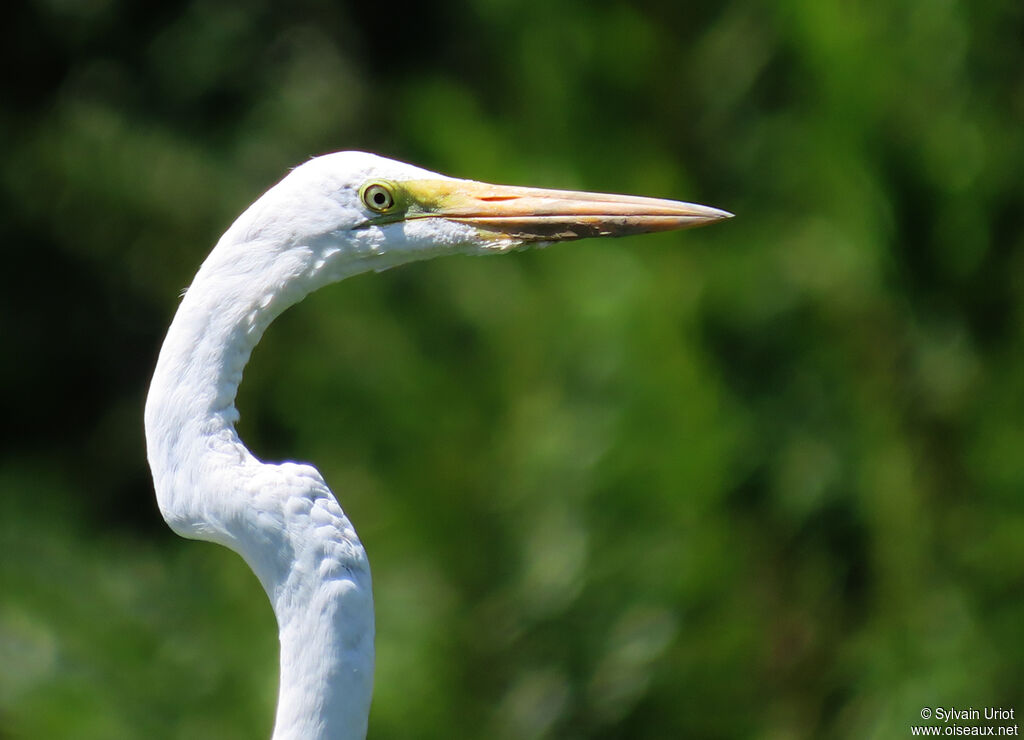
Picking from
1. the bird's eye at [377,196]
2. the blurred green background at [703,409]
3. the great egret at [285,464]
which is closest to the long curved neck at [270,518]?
the great egret at [285,464]

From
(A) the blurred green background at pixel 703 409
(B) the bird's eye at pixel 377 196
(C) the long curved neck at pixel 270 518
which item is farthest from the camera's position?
(A) the blurred green background at pixel 703 409

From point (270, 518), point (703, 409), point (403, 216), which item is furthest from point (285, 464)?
point (703, 409)

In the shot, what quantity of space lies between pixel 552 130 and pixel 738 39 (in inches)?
24.1

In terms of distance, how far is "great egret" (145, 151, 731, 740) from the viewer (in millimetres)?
1211

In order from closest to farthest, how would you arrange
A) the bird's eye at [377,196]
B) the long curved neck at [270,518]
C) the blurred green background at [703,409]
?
the long curved neck at [270,518], the bird's eye at [377,196], the blurred green background at [703,409]

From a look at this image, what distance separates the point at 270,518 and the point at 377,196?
38 cm

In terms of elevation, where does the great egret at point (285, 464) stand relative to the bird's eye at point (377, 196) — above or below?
below

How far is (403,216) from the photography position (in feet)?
4.45

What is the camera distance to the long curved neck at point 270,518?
121cm

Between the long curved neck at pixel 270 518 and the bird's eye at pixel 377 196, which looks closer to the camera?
the long curved neck at pixel 270 518

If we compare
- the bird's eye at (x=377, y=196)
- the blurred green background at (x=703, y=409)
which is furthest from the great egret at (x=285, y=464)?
the blurred green background at (x=703, y=409)

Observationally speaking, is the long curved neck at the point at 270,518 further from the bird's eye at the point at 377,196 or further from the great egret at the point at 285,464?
the bird's eye at the point at 377,196

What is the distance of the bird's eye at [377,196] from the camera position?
1.33 metres

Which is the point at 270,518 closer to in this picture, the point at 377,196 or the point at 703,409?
the point at 377,196
